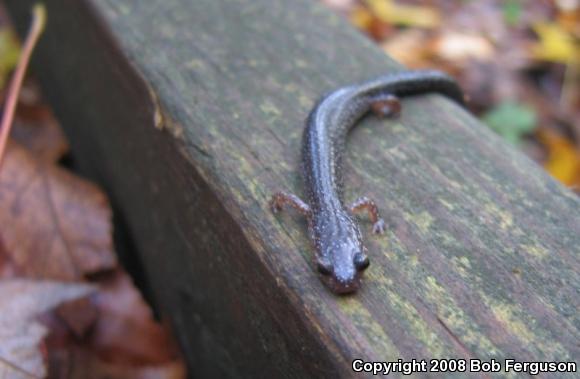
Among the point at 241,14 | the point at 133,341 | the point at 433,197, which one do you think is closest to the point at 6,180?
the point at 133,341

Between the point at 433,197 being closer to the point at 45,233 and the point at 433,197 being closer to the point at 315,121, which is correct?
the point at 315,121

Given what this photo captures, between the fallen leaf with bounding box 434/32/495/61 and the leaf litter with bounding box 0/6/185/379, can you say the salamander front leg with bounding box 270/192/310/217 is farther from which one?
the fallen leaf with bounding box 434/32/495/61

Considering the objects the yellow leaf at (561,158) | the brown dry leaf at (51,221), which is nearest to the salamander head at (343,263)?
the brown dry leaf at (51,221)

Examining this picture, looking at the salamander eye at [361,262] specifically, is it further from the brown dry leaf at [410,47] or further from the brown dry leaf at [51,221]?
the brown dry leaf at [410,47]

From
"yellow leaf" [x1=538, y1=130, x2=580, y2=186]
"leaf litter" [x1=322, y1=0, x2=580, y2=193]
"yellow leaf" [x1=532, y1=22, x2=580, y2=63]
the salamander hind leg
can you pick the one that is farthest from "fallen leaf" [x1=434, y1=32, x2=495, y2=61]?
the salamander hind leg

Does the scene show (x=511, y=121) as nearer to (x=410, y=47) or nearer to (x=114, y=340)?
(x=410, y=47)

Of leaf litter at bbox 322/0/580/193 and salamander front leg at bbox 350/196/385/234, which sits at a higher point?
salamander front leg at bbox 350/196/385/234

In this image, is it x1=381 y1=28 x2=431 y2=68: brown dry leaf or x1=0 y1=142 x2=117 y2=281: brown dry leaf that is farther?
x1=381 y1=28 x2=431 y2=68: brown dry leaf
